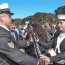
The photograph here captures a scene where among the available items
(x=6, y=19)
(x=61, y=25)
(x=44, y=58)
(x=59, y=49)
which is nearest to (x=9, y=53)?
(x=6, y=19)

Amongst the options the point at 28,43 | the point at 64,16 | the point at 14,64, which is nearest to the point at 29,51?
the point at 28,43

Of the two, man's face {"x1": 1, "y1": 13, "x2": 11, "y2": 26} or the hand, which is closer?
man's face {"x1": 1, "y1": 13, "x2": 11, "y2": 26}

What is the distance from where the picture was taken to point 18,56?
5129mm

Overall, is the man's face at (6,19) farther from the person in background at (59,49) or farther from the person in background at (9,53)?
the person in background at (59,49)

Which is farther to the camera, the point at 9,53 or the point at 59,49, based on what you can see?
the point at 59,49

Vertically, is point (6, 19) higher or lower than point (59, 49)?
higher

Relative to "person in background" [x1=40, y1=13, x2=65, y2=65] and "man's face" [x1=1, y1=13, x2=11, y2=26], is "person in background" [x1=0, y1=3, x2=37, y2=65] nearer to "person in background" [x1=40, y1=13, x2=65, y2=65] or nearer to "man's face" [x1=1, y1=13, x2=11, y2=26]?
"man's face" [x1=1, y1=13, x2=11, y2=26]

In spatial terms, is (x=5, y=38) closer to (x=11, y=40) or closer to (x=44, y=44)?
(x=11, y=40)

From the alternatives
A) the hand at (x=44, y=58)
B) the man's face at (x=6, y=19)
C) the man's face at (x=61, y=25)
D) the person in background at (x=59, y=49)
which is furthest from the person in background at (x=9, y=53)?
the man's face at (x=61, y=25)

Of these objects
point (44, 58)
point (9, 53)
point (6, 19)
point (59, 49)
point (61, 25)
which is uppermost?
point (6, 19)

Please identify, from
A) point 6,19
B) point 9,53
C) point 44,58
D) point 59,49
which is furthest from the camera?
point 59,49

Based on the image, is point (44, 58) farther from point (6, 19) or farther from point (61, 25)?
point (6, 19)

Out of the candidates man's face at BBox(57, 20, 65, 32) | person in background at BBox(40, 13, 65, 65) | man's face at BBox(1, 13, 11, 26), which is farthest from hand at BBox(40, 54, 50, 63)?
man's face at BBox(1, 13, 11, 26)

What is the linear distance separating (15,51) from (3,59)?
9.7 inches
